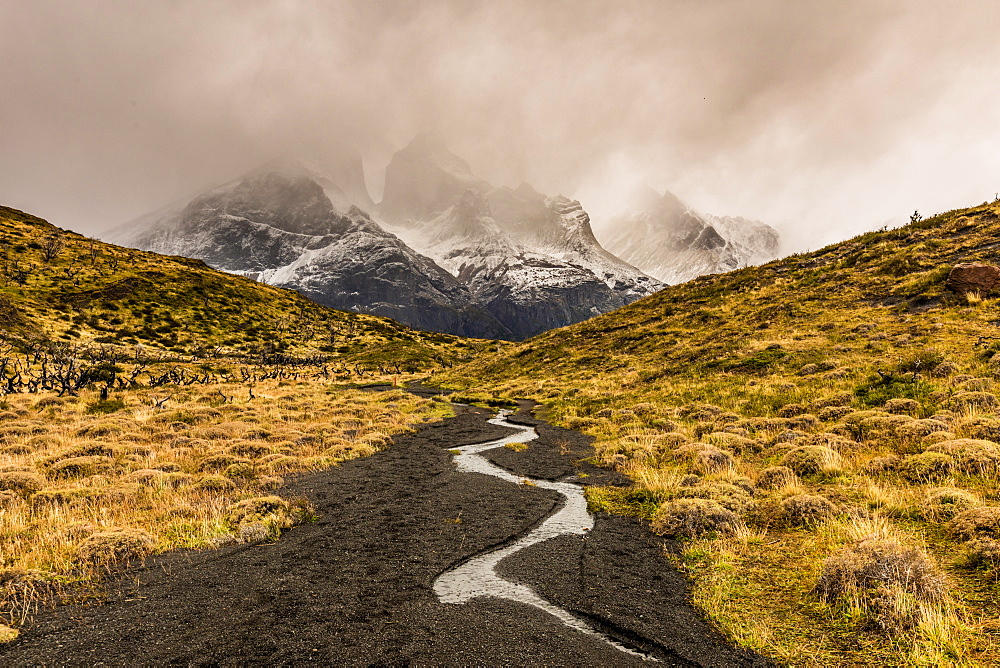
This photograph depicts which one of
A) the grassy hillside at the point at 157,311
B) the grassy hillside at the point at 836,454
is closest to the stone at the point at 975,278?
the grassy hillside at the point at 836,454

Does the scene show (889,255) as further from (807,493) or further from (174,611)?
(174,611)

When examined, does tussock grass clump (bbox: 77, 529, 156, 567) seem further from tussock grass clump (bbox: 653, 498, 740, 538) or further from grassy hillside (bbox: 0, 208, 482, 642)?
tussock grass clump (bbox: 653, 498, 740, 538)

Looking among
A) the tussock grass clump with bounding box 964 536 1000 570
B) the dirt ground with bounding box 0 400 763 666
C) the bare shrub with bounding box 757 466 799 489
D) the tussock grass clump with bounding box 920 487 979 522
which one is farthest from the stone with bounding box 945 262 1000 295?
the dirt ground with bounding box 0 400 763 666

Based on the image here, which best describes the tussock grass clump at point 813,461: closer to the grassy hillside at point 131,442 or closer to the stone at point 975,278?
the grassy hillside at point 131,442

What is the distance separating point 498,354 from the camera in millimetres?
80750

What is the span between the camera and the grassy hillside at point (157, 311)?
8538 centimetres

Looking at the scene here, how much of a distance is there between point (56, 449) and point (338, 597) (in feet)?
64.4

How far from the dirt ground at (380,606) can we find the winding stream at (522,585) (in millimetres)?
224

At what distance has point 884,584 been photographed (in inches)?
292

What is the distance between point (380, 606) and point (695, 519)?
8265 millimetres

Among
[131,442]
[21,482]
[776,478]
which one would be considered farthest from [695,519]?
[131,442]

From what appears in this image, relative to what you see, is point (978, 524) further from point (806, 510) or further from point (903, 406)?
point (903, 406)

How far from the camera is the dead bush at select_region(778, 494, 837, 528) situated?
10.9 metres

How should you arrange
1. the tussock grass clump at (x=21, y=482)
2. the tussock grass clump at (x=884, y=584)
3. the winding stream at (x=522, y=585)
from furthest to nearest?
the tussock grass clump at (x=21, y=482) → the winding stream at (x=522, y=585) → the tussock grass clump at (x=884, y=584)
